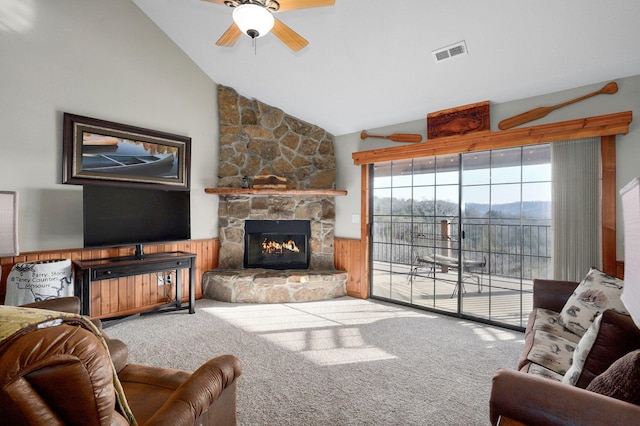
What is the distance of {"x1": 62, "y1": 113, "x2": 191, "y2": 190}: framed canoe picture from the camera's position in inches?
136

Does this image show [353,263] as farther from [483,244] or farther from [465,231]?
[483,244]

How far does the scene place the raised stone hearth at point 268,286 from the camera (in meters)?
4.41

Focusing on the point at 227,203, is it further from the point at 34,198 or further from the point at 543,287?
the point at 543,287

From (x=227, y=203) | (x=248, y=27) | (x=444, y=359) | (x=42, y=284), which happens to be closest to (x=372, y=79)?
(x=248, y=27)

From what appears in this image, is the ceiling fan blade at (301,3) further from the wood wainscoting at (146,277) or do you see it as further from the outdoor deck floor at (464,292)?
the outdoor deck floor at (464,292)

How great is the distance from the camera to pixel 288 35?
2.53 meters

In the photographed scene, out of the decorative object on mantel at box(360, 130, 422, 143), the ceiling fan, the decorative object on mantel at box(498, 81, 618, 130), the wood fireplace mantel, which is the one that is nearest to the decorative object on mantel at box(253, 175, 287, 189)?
the wood fireplace mantel

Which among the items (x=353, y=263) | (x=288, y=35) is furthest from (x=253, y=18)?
(x=353, y=263)

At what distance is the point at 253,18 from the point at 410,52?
1.83 meters

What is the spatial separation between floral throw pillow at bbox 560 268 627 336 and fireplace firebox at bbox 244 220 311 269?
3344 millimetres

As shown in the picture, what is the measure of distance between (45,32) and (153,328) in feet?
11.0

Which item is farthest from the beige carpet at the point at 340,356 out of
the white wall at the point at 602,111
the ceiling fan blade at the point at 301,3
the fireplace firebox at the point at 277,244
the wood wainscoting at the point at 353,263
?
the ceiling fan blade at the point at 301,3

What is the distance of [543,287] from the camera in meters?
2.76

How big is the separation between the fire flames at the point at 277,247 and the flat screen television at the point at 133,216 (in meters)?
1.22
